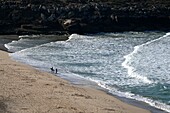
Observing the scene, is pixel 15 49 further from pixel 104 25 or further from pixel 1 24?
pixel 104 25

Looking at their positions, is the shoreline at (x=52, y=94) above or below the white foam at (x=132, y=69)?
above

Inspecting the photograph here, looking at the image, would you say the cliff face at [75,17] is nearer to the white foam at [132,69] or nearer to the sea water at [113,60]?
the sea water at [113,60]

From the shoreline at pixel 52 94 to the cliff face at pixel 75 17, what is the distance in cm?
2284

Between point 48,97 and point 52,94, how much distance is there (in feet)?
2.26

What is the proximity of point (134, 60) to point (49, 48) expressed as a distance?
901 centimetres

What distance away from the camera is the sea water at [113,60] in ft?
71.7

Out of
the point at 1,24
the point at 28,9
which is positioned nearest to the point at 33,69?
the point at 1,24

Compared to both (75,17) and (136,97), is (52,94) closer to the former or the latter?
(136,97)

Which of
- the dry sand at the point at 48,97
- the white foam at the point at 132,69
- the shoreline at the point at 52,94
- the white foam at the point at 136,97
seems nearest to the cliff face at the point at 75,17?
the white foam at the point at 132,69

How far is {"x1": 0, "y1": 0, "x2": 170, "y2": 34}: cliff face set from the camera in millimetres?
47750

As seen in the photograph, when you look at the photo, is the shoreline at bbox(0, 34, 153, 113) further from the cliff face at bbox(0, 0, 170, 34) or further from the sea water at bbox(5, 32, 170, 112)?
the cliff face at bbox(0, 0, 170, 34)

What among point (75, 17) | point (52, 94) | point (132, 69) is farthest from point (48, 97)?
point (75, 17)

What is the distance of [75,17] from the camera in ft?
167

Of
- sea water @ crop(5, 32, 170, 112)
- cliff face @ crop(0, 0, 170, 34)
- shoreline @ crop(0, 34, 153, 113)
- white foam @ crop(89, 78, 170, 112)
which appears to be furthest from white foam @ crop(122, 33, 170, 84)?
cliff face @ crop(0, 0, 170, 34)
